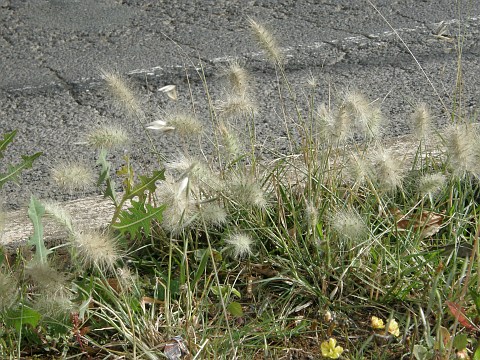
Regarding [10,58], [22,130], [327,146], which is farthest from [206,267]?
[10,58]

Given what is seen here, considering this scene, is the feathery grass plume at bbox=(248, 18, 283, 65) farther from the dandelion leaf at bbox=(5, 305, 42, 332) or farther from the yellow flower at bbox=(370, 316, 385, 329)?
the dandelion leaf at bbox=(5, 305, 42, 332)

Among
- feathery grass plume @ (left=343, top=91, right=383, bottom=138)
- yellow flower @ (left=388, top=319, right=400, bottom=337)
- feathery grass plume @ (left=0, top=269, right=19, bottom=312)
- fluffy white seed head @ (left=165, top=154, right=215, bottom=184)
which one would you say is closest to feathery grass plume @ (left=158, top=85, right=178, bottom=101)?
fluffy white seed head @ (left=165, top=154, right=215, bottom=184)

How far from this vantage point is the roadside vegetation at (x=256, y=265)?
5.84ft

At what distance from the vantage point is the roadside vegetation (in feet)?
5.84

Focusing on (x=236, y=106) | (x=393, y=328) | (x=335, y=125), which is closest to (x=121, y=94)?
(x=236, y=106)

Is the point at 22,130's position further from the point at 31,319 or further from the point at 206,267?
the point at 31,319

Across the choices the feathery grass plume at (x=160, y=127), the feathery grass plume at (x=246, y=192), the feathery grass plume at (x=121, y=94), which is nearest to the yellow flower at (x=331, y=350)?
the feathery grass plume at (x=246, y=192)

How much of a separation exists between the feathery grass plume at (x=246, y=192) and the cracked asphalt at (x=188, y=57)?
3.02 feet

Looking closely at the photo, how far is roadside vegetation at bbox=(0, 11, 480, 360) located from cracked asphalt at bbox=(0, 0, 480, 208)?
807mm

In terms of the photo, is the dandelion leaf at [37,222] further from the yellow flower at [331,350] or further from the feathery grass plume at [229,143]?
the yellow flower at [331,350]

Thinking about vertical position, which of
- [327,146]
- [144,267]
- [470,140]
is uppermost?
[470,140]

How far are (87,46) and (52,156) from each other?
130 centimetres

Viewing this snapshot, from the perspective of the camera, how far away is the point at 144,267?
7.07ft

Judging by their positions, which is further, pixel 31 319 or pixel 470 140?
pixel 470 140
